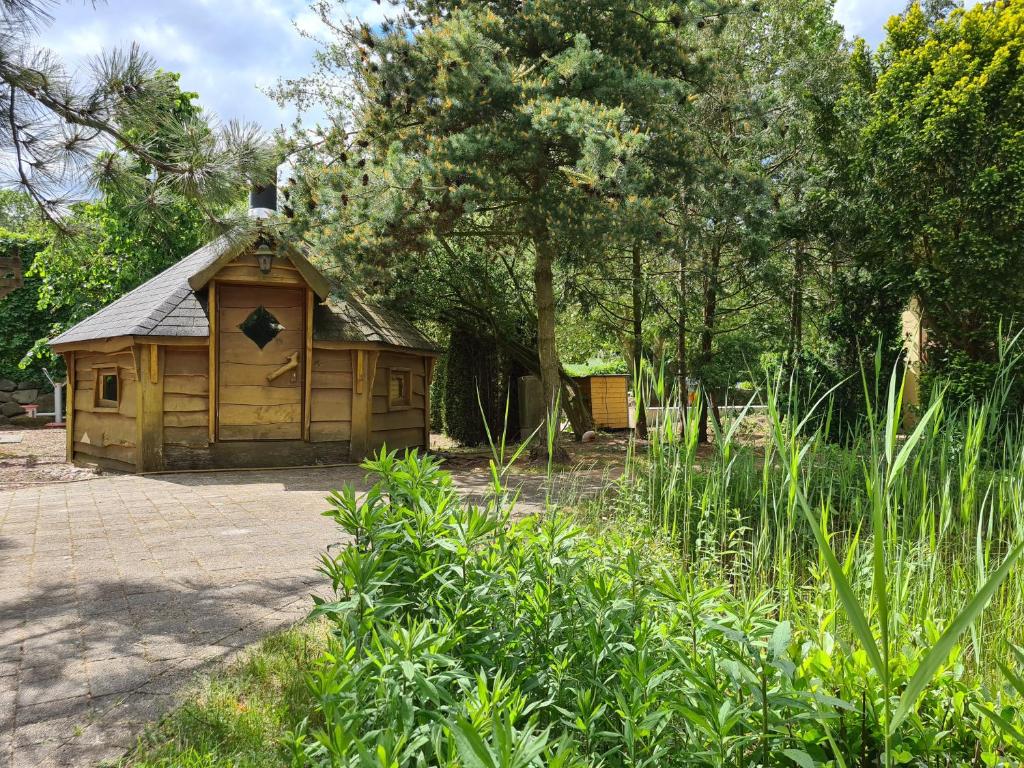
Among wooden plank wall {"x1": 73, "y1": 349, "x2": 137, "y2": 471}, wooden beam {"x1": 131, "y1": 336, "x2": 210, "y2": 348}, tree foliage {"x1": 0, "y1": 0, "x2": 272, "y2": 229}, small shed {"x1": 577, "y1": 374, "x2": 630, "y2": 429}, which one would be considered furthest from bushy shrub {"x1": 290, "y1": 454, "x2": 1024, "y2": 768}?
small shed {"x1": 577, "y1": 374, "x2": 630, "y2": 429}

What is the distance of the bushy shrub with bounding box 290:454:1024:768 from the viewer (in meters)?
1.31

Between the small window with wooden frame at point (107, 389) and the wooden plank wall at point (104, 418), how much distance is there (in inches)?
2.9

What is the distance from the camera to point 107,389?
10773 millimetres

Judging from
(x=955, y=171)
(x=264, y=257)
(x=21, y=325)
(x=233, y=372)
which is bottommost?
(x=233, y=372)

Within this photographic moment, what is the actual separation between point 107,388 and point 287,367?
3543mm

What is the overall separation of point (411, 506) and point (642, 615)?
3.61ft

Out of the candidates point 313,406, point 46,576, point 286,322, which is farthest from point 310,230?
point 46,576


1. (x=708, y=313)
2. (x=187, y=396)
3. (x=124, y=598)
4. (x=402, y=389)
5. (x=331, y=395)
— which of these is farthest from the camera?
(x=708, y=313)

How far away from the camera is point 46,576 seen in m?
4.20

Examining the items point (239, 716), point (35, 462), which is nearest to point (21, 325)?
point (35, 462)

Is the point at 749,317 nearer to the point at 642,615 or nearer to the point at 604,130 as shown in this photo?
the point at 604,130

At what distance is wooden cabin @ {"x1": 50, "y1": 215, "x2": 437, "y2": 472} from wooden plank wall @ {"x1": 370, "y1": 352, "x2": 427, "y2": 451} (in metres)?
0.05

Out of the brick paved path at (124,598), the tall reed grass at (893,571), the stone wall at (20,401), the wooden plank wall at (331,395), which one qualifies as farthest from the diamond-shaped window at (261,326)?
the stone wall at (20,401)

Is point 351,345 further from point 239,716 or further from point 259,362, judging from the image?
point 239,716
